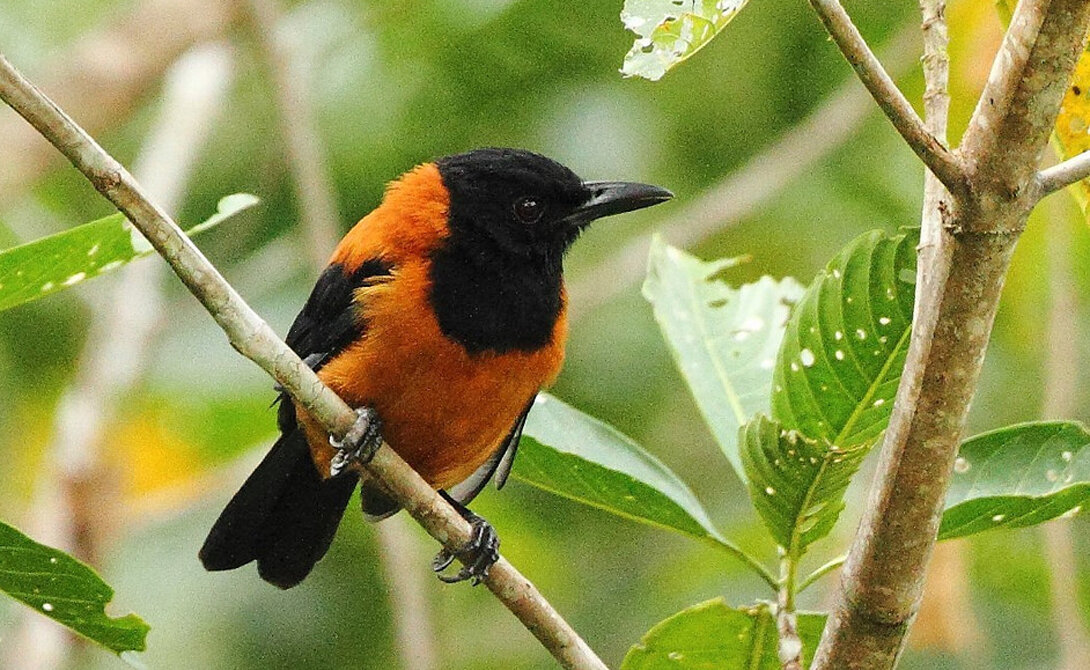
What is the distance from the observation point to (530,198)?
335cm

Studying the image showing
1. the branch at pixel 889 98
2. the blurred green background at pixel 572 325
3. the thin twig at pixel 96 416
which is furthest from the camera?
the blurred green background at pixel 572 325

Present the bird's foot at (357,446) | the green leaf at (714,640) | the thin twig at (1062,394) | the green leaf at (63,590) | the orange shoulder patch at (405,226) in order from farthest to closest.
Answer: the thin twig at (1062,394)
the orange shoulder patch at (405,226)
the bird's foot at (357,446)
the green leaf at (714,640)
the green leaf at (63,590)

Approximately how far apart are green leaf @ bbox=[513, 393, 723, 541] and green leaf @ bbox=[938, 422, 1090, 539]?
0.40 metres

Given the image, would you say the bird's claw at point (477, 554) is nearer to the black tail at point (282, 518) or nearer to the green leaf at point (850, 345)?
the black tail at point (282, 518)

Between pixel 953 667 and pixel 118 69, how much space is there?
3.33 meters

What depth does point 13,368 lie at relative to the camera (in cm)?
558

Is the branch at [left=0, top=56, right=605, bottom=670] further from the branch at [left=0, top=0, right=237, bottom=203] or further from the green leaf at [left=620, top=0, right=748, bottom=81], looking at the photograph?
the branch at [left=0, top=0, right=237, bottom=203]

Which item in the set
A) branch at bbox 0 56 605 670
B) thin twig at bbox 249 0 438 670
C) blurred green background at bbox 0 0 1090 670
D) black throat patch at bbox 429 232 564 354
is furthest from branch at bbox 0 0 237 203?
branch at bbox 0 56 605 670

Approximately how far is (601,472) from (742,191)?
2349mm

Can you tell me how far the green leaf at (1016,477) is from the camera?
7.38 feet

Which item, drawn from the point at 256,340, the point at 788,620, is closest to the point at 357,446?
the point at 256,340

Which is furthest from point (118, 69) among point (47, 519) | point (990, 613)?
point (990, 613)

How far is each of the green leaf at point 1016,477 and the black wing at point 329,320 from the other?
4.11ft

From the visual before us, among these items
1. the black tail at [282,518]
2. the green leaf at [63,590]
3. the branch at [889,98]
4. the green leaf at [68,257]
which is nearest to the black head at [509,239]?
the black tail at [282,518]
